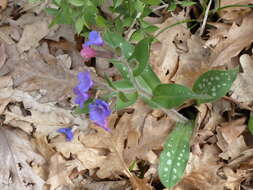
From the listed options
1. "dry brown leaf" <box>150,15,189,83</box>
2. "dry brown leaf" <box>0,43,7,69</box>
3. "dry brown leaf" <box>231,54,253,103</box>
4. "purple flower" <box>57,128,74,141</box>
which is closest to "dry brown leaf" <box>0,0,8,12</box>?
"dry brown leaf" <box>0,43,7,69</box>

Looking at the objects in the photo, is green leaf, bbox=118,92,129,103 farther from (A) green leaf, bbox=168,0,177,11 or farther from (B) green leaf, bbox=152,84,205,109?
(A) green leaf, bbox=168,0,177,11

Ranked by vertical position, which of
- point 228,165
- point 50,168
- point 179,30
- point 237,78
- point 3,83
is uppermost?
point 179,30

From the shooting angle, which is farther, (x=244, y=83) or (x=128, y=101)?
(x=244, y=83)

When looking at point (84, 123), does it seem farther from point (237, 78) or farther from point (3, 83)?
point (237, 78)

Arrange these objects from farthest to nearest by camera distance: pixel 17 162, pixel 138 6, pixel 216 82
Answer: pixel 17 162 < pixel 216 82 < pixel 138 6

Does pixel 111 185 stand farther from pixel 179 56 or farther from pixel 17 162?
pixel 179 56

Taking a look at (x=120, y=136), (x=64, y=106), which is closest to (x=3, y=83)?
(x=64, y=106)

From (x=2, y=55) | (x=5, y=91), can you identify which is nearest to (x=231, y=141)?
(x=5, y=91)

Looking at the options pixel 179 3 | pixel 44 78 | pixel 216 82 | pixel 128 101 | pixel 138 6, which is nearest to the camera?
pixel 128 101
